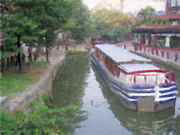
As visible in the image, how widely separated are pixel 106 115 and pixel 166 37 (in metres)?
25.2

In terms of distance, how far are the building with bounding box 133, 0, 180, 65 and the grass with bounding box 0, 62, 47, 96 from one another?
1421 centimetres

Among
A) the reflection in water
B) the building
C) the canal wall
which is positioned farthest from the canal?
the building

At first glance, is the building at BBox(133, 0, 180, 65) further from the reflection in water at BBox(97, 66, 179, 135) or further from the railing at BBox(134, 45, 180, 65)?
the reflection in water at BBox(97, 66, 179, 135)

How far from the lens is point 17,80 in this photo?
16312 mm

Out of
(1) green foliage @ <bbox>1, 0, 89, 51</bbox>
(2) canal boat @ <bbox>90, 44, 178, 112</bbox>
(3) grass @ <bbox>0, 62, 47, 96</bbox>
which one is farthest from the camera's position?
(1) green foliage @ <bbox>1, 0, 89, 51</bbox>

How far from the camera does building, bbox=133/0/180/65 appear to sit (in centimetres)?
3194

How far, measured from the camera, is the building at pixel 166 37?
31941mm

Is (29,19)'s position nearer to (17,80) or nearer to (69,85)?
(17,80)

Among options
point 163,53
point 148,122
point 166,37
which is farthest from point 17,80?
point 166,37

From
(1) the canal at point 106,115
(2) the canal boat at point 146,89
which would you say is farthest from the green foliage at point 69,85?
(2) the canal boat at point 146,89

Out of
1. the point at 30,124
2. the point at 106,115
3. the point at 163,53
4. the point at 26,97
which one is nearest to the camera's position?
the point at 30,124

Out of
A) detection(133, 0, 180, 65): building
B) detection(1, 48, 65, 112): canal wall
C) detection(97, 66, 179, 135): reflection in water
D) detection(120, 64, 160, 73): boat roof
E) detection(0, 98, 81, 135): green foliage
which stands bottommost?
detection(97, 66, 179, 135): reflection in water
